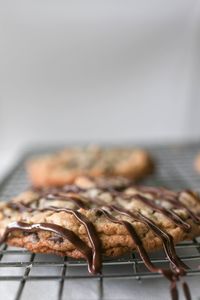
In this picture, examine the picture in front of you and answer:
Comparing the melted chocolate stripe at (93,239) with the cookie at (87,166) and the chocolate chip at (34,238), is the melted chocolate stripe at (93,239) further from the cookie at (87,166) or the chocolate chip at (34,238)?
the cookie at (87,166)

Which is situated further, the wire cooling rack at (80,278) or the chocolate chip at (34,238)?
the chocolate chip at (34,238)

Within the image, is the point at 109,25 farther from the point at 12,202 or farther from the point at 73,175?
the point at 12,202

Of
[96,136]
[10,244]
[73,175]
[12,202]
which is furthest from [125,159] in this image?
[96,136]

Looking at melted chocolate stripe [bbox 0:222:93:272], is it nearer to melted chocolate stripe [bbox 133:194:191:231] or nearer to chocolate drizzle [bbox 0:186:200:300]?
chocolate drizzle [bbox 0:186:200:300]

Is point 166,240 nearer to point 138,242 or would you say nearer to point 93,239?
point 138,242

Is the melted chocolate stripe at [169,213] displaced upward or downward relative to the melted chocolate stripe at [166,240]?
upward

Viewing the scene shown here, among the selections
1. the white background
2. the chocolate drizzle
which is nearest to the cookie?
the chocolate drizzle

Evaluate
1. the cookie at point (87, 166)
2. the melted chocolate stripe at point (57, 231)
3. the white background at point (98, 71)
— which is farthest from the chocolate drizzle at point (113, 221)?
the white background at point (98, 71)
